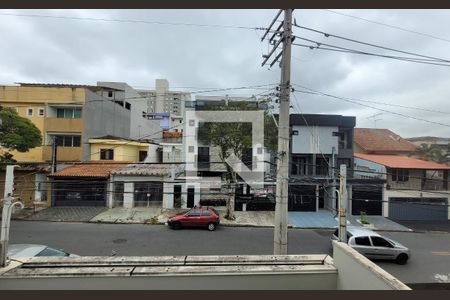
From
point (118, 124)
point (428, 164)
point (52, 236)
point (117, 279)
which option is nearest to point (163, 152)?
point (118, 124)

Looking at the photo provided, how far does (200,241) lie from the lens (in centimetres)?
1518

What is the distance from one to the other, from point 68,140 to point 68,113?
217 cm

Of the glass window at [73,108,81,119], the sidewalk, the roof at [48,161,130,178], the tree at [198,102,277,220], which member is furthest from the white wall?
the glass window at [73,108,81,119]

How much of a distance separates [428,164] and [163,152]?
75.3 ft

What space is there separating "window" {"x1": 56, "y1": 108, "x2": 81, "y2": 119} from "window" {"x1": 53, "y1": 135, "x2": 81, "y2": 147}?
4.99 feet

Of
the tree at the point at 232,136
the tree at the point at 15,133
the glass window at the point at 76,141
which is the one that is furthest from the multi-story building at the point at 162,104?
the tree at the point at 15,133

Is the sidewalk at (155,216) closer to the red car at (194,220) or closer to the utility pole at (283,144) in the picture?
the red car at (194,220)

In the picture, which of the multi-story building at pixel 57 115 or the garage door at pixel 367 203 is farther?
the multi-story building at pixel 57 115

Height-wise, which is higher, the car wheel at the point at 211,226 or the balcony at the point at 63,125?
the balcony at the point at 63,125

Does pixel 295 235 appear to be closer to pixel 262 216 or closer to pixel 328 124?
pixel 262 216

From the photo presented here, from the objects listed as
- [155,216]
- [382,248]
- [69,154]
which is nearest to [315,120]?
[382,248]

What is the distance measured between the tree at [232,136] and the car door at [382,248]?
320 inches

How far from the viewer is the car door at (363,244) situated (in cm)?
1285

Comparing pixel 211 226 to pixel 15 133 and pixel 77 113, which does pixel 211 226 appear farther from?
pixel 77 113
